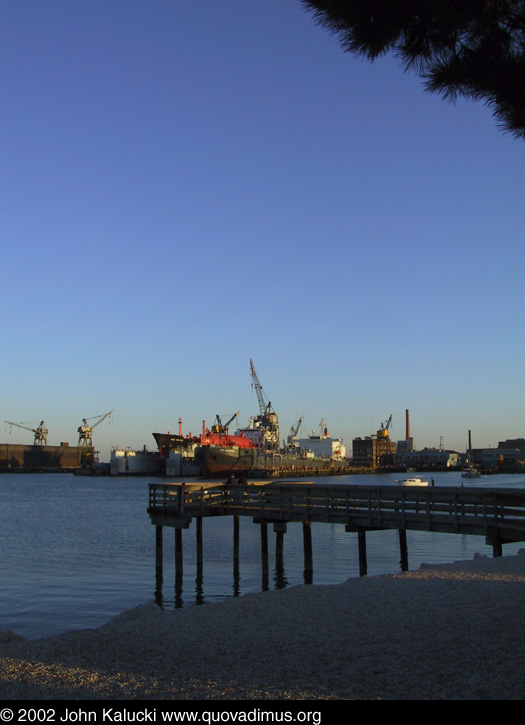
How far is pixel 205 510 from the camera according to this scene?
953 inches

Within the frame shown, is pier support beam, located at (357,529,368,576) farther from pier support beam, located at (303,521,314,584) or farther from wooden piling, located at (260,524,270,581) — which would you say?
wooden piling, located at (260,524,270,581)

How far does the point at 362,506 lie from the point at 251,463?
4649 inches

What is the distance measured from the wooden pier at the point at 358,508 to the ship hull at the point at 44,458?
165950 mm

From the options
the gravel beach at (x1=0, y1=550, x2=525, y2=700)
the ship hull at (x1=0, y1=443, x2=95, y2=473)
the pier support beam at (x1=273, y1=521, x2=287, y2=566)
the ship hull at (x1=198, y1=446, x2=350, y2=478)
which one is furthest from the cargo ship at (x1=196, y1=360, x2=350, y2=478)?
the gravel beach at (x1=0, y1=550, x2=525, y2=700)

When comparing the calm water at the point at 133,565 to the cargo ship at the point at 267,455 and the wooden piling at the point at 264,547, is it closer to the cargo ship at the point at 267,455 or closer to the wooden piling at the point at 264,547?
the wooden piling at the point at 264,547

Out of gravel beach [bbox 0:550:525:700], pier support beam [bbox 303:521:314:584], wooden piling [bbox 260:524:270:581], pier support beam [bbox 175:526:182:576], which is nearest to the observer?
Answer: gravel beach [bbox 0:550:525:700]

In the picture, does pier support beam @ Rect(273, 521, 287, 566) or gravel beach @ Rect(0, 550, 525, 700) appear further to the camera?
pier support beam @ Rect(273, 521, 287, 566)

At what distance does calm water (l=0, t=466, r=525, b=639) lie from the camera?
68.1ft

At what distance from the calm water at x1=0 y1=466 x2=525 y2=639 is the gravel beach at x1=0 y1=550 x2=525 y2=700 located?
8.32 metres

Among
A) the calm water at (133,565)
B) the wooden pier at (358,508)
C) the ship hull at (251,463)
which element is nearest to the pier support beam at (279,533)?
the wooden pier at (358,508)

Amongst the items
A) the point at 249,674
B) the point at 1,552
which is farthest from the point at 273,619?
the point at 1,552

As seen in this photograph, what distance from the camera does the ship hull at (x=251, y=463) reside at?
13075cm

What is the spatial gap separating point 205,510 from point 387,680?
56.6 feet
